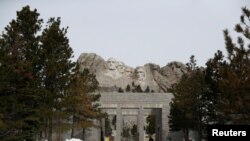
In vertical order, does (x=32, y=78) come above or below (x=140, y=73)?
below

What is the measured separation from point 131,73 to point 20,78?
126 meters

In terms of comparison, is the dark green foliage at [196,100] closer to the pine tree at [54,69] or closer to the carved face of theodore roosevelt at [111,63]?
the pine tree at [54,69]

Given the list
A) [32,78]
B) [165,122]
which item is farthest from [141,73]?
[32,78]

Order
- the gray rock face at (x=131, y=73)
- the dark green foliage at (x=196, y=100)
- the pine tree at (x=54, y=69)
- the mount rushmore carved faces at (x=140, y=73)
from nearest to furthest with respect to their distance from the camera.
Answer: the pine tree at (x=54, y=69) → the dark green foliage at (x=196, y=100) → the gray rock face at (x=131, y=73) → the mount rushmore carved faces at (x=140, y=73)

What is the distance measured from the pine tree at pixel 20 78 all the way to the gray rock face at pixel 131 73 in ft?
359

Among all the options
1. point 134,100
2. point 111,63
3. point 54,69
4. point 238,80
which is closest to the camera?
point 238,80

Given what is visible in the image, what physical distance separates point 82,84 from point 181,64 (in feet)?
350

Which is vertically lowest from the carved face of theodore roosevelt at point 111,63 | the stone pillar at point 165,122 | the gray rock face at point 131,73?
the stone pillar at point 165,122

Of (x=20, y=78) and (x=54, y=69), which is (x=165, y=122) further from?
(x=20, y=78)

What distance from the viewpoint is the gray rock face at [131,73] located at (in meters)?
140

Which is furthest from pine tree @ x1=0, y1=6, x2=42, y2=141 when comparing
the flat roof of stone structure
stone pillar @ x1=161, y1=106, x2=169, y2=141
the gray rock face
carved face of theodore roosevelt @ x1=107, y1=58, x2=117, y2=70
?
carved face of theodore roosevelt @ x1=107, y1=58, x2=117, y2=70

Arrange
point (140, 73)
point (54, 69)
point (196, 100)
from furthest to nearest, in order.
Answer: point (140, 73), point (196, 100), point (54, 69)

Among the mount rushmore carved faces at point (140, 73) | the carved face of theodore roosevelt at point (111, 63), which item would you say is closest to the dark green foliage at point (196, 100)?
the mount rushmore carved faces at point (140, 73)

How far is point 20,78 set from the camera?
23219mm
